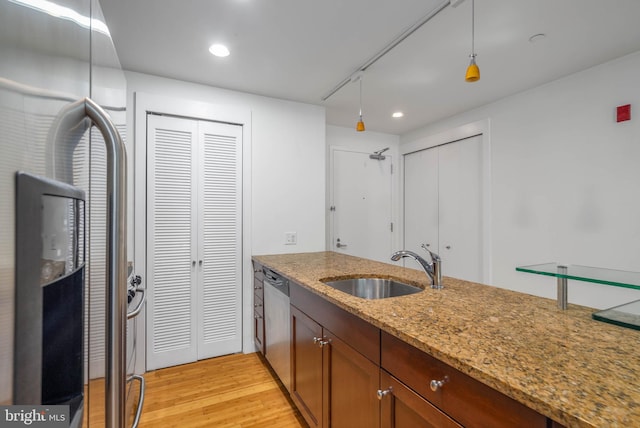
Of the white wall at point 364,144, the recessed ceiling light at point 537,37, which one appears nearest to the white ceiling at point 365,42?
the recessed ceiling light at point 537,37

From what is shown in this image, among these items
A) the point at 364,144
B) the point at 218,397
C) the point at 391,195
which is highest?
the point at 364,144

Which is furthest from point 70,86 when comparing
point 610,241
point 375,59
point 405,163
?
point 405,163

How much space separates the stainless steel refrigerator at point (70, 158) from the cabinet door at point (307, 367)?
3.60 ft

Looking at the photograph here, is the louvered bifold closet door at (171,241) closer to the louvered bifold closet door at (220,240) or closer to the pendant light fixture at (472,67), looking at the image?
the louvered bifold closet door at (220,240)

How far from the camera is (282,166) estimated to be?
118 inches

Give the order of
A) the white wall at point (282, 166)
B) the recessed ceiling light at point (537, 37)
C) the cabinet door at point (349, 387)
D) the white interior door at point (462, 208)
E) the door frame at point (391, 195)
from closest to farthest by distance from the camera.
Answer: the cabinet door at point (349, 387) < the recessed ceiling light at point (537, 37) < the white wall at point (282, 166) < the white interior door at point (462, 208) < the door frame at point (391, 195)

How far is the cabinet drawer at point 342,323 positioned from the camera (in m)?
1.15

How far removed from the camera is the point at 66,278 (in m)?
0.47

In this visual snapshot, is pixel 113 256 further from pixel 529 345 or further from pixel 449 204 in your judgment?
pixel 449 204

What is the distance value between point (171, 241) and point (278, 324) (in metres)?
1.20

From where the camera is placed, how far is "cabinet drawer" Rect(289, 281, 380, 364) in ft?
3.78

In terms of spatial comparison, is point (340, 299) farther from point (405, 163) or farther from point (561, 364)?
point (405, 163)

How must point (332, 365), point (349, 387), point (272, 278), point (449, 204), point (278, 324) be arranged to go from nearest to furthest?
1. point (349, 387)
2. point (332, 365)
3. point (278, 324)
4. point (272, 278)
5. point (449, 204)

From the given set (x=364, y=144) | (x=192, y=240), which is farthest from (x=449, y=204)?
(x=192, y=240)
